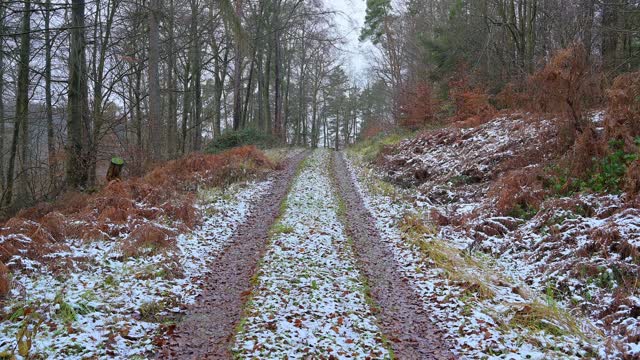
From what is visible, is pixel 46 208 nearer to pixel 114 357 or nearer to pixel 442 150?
pixel 114 357

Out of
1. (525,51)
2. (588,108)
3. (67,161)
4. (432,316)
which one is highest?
(525,51)

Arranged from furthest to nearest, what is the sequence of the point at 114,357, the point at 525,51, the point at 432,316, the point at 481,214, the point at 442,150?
the point at 525,51, the point at 442,150, the point at 481,214, the point at 432,316, the point at 114,357

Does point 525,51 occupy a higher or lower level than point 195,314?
higher

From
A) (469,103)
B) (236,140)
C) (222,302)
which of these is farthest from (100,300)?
(236,140)

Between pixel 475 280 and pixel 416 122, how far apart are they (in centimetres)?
1701

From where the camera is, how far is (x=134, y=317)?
527cm

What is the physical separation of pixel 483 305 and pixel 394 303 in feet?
4.02

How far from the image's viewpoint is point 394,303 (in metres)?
6.22

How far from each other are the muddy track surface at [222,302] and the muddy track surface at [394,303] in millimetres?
1934

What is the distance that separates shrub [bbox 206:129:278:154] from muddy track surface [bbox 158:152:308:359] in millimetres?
14122

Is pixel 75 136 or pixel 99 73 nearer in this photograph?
pixel 75 136

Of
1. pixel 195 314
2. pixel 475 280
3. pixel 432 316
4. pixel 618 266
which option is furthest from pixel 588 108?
pixel 195 314

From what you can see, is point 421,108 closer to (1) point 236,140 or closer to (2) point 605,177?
(1) point 236,140

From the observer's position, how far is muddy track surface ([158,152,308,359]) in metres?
4.78
